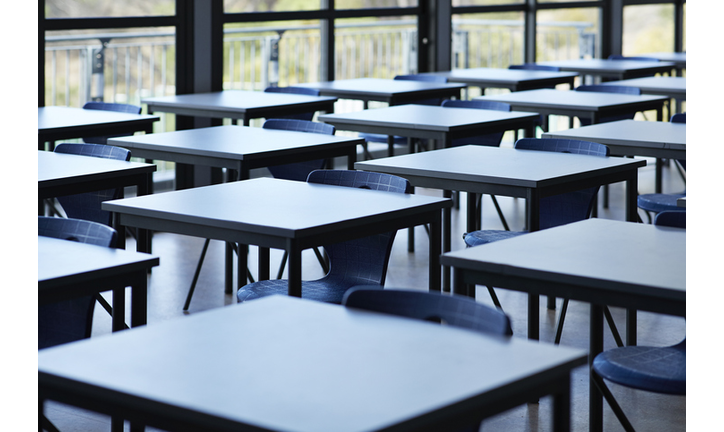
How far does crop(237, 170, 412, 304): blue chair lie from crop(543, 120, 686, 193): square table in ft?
4.75

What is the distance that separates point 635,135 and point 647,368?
2595mm

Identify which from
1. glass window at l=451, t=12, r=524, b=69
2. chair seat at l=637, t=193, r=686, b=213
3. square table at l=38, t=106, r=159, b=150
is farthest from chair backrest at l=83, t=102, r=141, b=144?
glass window at l=451, t=12, r=524, b=69

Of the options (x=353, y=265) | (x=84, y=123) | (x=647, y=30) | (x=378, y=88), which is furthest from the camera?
(x=647, y=30)

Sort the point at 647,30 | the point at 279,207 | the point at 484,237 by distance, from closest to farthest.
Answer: the point at 279,207 → the point at 484,237 → the point at 647,30

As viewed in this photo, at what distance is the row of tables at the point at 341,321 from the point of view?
170 centimetres

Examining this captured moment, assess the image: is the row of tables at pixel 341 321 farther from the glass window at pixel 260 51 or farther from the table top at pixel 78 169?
the glass window at pixel 260 51

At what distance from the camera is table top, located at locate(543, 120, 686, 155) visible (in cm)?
484

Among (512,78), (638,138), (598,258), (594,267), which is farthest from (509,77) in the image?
(594,267)

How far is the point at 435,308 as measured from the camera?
7.23ft

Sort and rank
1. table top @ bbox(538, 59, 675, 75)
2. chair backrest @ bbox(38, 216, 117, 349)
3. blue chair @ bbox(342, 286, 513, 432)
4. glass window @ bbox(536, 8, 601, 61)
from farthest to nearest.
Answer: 1. glass window @ bbox(536, 8, 601, 61)
2. table top @ bbox(538, 59, 675, 75)
3. chair backrest @ bbox(38, 216, 117, 349)
4. blue chair @ bbox(342, 286, 513, 432)

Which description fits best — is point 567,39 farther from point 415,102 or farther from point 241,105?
point 241,105

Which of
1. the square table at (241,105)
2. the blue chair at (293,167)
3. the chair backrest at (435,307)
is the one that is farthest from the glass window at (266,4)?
the chair backrest at (435,307)

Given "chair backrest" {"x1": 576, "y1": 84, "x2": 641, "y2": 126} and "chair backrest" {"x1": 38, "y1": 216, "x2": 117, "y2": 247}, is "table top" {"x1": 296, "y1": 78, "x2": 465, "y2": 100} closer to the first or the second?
"chair backrest" {"x1": 576, "y1": 84, "x2": 641, "y2": 126}
